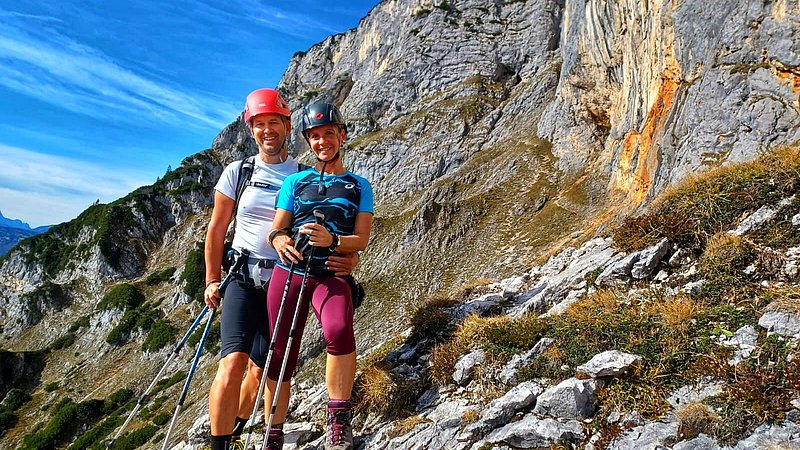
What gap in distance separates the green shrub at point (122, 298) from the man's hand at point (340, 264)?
287 feet

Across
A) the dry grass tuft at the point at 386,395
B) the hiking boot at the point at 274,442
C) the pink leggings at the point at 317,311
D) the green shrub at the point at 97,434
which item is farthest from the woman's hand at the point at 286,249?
the green shrub at the point at 97,434

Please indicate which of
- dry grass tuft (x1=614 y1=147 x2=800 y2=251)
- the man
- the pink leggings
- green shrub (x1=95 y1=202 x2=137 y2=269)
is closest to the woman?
the pink leggings

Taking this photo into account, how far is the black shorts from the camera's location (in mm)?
5180

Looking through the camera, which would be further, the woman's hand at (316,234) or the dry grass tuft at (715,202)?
the dry grass tuft at (715,202)

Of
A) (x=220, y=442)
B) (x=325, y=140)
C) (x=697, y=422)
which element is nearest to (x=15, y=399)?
(x=220, y=442)

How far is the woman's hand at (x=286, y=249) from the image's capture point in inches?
199

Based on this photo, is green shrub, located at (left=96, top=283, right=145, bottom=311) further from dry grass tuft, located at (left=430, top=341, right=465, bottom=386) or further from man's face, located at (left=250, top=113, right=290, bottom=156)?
dry grass tuft, located at (left=430, top=341, right=465, bottom=386)

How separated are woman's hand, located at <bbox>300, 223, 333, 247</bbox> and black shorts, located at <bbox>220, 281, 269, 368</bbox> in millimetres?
1097

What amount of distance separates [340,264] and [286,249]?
0.66 meters

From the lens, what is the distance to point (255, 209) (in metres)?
5.70

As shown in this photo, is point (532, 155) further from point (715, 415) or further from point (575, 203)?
point (715, 415)

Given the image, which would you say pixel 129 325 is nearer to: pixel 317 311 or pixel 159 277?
pixel 159 277

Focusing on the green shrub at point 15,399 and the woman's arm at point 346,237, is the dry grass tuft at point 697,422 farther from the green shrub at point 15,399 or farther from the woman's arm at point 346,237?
the green shrub at point 15,399

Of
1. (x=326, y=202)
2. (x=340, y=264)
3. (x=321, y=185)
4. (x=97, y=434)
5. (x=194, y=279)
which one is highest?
(x=194, y=279)
